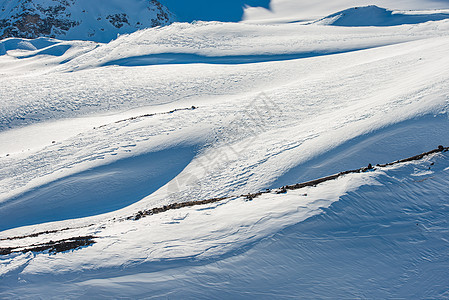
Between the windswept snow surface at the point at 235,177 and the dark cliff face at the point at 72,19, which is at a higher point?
the dark cliff face at the point at 72,19

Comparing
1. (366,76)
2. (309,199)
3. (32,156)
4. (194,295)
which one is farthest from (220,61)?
(194,295)

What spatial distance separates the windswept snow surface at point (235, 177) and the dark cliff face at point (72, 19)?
37.0 metres

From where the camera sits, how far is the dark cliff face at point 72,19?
51.7 meters

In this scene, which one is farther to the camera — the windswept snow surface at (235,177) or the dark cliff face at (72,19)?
the dark cliff face at (72,19)

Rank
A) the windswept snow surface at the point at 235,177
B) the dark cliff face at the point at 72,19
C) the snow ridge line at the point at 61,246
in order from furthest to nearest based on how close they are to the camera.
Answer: the dark cliff face at the point at 72,19, the snow ridge line at the point at 61,246, the windswept snow surface at the point at 235,177

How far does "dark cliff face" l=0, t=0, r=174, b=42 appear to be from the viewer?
51.7 m

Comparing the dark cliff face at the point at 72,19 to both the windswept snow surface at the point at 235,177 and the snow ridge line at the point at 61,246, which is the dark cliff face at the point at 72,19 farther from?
the snow ridge line at the point at 61,246

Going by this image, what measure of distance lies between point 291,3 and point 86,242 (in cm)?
5669

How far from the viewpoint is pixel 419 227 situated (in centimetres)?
486

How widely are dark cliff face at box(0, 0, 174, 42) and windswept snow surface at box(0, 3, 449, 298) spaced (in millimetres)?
36964

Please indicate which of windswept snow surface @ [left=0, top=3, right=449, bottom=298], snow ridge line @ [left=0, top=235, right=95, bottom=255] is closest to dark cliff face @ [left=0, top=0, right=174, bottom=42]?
windswept snow surface @ [left=0, top=3, right=449, bottom=298]

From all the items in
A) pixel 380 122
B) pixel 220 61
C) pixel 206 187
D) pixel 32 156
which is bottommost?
pixel 206 187

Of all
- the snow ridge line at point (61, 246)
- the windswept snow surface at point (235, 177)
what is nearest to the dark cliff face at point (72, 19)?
the windswept snow surface at point (235, 177)

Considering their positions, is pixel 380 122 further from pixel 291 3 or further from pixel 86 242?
pixel 291 3
